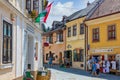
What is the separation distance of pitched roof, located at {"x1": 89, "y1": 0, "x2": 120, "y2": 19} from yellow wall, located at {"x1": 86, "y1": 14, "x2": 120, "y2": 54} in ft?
1.97

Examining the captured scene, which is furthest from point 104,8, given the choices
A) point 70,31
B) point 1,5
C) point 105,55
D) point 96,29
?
point 1,5

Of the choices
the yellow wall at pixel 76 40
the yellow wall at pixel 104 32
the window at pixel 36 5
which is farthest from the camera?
the yellow wall at pixel 76 40

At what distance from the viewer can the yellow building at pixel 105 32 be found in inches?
1154

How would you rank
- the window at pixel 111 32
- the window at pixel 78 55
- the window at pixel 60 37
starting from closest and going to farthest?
the window at pixel 111 32
the window at pixel 78 55
the window at pixel 60 37

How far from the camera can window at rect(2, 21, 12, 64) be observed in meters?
11.6

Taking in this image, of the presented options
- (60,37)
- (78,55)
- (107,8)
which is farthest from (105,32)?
(60,37)

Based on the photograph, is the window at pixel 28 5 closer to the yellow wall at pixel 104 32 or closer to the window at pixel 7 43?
the window at pixel 7 43

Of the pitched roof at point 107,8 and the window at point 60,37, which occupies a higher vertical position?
the pitched roof at point 107,8

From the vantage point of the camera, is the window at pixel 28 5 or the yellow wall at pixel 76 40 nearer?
the window at pixel 28 5

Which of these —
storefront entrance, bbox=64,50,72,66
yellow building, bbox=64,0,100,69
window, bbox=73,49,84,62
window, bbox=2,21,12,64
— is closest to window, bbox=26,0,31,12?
window, bbox=2,21,12,64

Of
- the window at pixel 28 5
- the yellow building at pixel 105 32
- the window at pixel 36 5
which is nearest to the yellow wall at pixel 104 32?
the yellow building at pixel 105 32

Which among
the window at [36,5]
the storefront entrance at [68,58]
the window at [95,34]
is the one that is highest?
the window at [36,5]

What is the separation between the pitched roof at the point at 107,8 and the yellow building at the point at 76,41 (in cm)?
233

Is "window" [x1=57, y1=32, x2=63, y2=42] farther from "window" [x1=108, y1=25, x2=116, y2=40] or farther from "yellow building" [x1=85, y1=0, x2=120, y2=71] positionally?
"window" [x1=108, y1=25, x2=116, y2=40]
